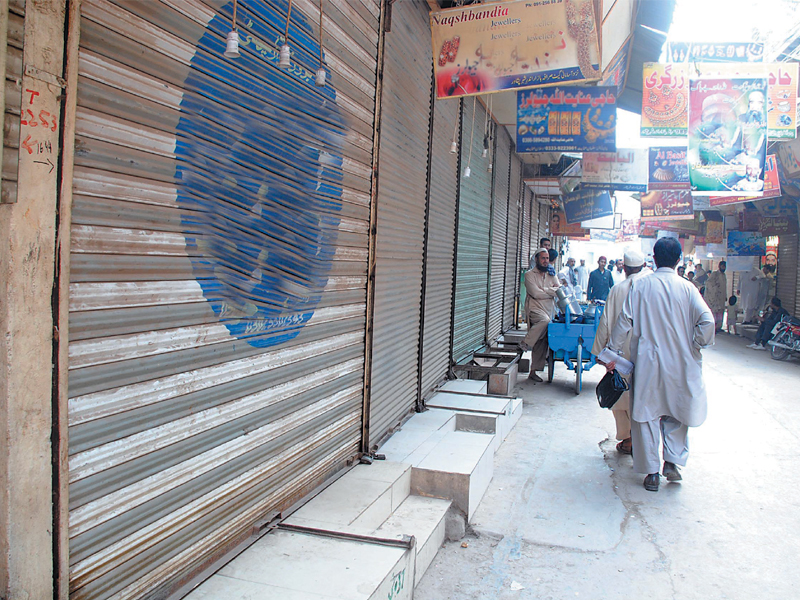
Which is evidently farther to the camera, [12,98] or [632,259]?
[632,259]

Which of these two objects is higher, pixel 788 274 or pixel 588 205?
pixel 588 205

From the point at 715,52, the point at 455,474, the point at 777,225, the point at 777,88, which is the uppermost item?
the point at 715,52

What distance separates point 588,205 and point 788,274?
245 inches

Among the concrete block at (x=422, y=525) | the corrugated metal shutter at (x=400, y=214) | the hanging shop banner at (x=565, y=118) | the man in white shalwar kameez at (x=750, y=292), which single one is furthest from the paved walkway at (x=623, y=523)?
the man in white shalwar kameez at (x=750, y=292)

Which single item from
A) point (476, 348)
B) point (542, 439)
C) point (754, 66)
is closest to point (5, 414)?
point (542, 439)

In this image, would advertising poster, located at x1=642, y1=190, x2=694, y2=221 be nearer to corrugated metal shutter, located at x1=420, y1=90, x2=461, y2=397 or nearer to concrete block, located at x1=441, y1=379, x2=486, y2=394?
corrugated metal shutter, located at x1=420, y1=90, x2=461, y2=397

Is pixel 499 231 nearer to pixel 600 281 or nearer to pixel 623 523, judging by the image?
pixel 600 281

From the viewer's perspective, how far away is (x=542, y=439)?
648 cm

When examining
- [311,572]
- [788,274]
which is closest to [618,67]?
[311,572]

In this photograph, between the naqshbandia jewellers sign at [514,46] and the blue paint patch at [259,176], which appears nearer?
the blue paint patch at [259,176]

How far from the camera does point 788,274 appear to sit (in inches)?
643

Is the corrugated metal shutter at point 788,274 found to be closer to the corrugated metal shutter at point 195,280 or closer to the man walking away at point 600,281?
the man walking away at point 600,281

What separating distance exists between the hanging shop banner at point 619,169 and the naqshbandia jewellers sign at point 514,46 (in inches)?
292

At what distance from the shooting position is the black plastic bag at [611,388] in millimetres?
5203
